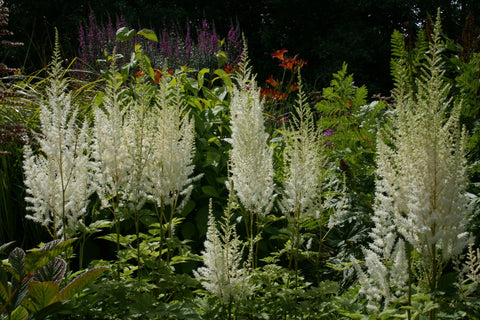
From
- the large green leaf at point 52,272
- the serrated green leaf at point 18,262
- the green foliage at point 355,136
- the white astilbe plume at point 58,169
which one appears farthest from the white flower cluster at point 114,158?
the green foliage at point 355,136

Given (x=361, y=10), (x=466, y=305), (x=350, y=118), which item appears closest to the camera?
(x=466, y=305)

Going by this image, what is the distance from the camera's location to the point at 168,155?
2.39 meters

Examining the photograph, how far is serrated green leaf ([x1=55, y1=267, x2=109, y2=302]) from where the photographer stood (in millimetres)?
1952

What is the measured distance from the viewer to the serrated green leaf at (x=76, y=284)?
6.41 feet

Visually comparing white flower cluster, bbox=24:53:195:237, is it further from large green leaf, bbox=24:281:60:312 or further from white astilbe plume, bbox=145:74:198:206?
large green leaf, bbox=24:281:60:312

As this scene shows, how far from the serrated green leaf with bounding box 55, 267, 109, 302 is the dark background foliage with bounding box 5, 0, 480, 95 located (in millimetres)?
12331

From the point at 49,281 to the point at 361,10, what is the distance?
1542cm

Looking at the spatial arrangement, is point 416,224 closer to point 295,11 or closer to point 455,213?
point 455,213

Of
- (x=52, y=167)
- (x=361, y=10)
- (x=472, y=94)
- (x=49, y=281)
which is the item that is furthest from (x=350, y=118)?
(x=361, y=10)

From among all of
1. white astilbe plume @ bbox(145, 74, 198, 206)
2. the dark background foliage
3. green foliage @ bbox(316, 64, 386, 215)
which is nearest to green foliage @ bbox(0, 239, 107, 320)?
white astilbe plume @ bbox(145, 74, 198, 206)

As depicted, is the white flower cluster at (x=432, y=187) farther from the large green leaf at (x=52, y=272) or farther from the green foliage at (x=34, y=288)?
the large green leaf at (x=52, y=272)

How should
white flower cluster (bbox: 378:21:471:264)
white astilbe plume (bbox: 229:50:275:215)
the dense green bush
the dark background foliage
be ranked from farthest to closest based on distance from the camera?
1. the dark background foliage
2. white astilbe plume (bbox: 229:50:275:215)
3. the dense green bush
4. white flower cluster (bbox: 378:21:471:264)

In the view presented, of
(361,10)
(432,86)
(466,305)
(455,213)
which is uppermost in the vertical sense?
(361,10)

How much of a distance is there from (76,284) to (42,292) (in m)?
0.14
